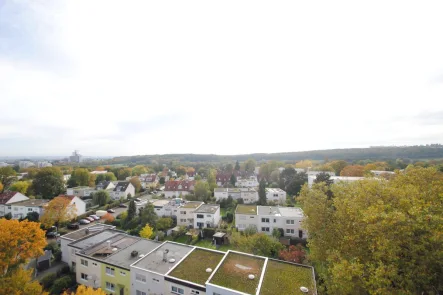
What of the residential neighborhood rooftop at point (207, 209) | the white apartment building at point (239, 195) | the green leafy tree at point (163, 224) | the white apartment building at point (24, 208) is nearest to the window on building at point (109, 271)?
the green leafy tree at point (163, 224)

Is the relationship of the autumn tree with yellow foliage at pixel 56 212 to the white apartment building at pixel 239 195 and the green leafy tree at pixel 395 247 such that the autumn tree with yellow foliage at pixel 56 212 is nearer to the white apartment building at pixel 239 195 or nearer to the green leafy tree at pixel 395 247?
the white apartment building at pixel 239 195

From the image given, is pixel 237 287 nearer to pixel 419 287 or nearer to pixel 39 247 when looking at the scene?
pixel 419 287

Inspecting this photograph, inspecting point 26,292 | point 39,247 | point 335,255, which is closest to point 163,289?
point 26,292


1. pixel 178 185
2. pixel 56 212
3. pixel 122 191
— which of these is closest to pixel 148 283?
pixel 56 212

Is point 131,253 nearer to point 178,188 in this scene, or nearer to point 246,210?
point 246,210

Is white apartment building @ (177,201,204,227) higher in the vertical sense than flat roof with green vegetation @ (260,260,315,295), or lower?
lower

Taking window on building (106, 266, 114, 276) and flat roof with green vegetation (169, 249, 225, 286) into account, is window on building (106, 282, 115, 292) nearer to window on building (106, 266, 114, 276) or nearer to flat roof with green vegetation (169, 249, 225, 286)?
window on building (106, 266, 114, 276)

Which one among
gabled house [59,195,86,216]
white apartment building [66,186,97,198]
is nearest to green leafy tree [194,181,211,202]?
gabled house [59,195,86,216]
